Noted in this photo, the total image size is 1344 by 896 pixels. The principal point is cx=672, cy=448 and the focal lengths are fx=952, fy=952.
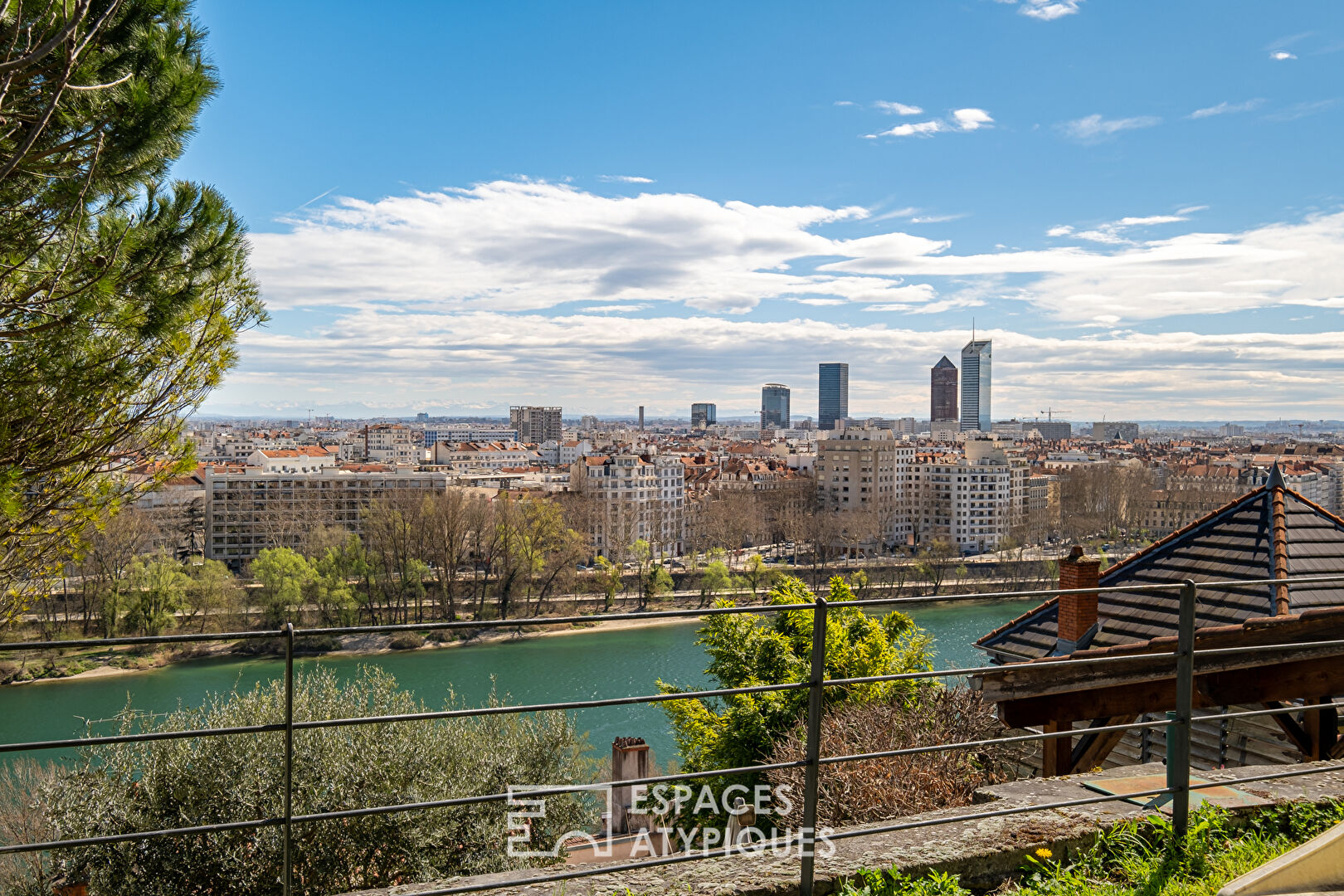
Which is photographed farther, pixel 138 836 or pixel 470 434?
pixel 470 434

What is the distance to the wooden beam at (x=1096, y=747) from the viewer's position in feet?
15.5

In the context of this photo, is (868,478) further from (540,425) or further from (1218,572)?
(540,425)

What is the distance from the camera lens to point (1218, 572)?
6.56 metres

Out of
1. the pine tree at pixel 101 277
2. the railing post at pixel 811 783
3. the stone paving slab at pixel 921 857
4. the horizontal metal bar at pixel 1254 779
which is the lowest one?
the stone paving slab at pixel 921 857

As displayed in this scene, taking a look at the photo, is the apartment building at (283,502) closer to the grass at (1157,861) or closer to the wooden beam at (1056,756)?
the wooden beam at (1056,756)

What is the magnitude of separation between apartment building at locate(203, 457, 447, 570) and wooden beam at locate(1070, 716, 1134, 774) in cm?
3915

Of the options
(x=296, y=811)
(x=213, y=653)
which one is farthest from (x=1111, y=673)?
(x=213, y=653)

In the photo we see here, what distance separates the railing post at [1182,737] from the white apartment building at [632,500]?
4365 centimetres

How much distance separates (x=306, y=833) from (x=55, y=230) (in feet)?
14.1

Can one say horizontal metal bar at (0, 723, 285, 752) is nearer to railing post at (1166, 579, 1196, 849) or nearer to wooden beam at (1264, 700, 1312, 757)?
railing post at (1166, 579, 1196, 849)

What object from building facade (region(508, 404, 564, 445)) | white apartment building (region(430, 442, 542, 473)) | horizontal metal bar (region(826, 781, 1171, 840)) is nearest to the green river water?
horizontal metal bar (region(826, 781, 1171, 840))

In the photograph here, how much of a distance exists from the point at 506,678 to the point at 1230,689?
22342 millimetres

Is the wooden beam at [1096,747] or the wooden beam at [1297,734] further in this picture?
the wooden beam at [1096,747]

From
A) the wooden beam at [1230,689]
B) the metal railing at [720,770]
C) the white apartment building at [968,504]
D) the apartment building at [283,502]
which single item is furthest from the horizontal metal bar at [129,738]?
the white apartment building at [968,504]
